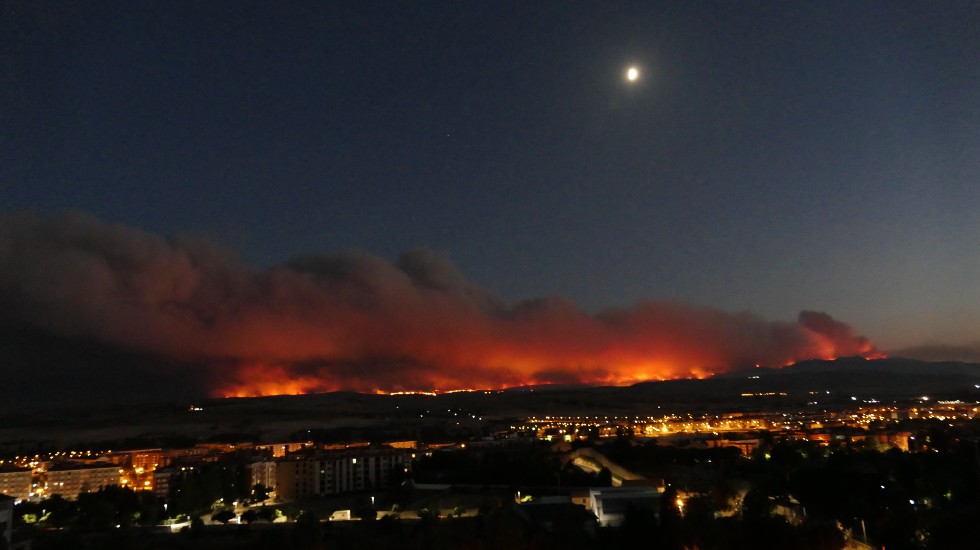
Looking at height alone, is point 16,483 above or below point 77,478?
above

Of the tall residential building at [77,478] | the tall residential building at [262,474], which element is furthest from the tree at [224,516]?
the tall residential building at [77,478]

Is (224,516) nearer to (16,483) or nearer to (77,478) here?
(77,478)

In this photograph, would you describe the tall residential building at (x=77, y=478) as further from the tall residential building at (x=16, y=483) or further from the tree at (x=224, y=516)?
the tree at (x=224, y=516)

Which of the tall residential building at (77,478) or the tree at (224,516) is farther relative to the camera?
the tall residential building at (77,478)


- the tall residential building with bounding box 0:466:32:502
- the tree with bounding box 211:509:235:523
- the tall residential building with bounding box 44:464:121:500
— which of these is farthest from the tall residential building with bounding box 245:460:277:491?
the tall residential building with bounding box 0:466:32:502

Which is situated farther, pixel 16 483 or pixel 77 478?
pixel 77 478

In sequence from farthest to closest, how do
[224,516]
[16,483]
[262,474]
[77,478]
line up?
[77,478], [262,474], [16,483], [224,516]

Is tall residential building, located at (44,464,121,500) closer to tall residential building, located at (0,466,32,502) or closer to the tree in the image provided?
tall residential building, located at (0,466,32,502)

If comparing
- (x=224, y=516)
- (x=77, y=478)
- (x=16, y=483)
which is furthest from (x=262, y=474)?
(x=16, y=483)

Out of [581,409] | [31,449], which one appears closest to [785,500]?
[31,449]

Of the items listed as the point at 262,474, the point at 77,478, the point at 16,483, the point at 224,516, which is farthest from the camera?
the point at 77,478

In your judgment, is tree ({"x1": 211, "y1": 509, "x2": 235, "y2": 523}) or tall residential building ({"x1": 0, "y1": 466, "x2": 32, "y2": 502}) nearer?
tree ({"x1": 211, "y1": 509, "x2": 235, "y2": 523})

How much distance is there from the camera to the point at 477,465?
1598 inches

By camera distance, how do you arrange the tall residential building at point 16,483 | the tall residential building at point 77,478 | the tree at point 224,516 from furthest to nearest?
the tall residential building at point 77,478 → the tall residential building at point 16,483 → the tree at point 224,516
